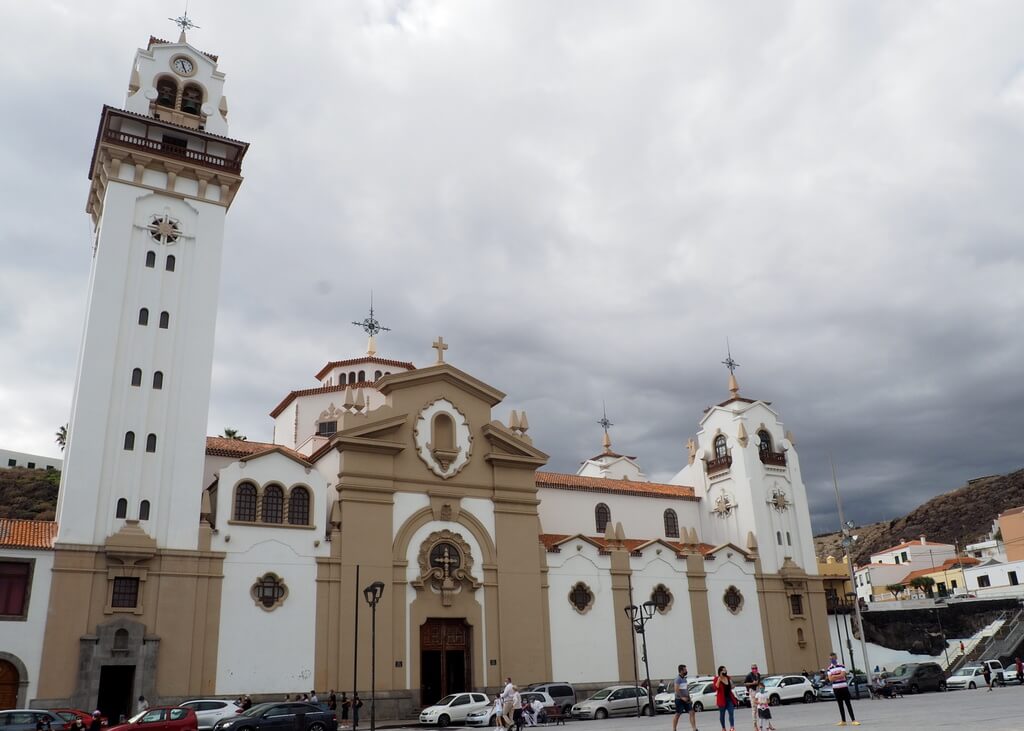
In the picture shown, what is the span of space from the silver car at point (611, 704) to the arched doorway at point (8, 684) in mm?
20922

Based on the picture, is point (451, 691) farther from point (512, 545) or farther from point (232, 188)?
point (232, 188)

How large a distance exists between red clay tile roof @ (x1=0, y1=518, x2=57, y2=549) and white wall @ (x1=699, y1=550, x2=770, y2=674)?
108 feet

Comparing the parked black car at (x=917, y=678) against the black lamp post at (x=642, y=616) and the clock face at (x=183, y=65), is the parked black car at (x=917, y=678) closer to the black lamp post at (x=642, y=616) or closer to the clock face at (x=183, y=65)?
the black lamp post at (x=642, y=616)

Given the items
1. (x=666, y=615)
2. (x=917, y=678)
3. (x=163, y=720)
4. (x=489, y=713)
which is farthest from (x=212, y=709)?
(x=917, y=678)

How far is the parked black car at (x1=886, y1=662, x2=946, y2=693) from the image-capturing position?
3819cm

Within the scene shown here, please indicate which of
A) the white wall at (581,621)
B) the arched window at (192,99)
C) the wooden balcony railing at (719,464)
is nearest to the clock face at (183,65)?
the arched window at (192,99)

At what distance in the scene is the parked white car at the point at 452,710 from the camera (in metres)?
29.9

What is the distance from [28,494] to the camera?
64.0m

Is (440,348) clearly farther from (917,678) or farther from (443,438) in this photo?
(917,678)

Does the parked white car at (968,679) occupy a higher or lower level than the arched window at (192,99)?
lower

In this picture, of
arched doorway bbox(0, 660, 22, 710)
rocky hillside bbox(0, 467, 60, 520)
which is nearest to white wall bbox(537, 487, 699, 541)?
arched doorway bbox(0, 660, 22, 710)

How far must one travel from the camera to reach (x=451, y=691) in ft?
117

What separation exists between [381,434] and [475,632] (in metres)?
10.1

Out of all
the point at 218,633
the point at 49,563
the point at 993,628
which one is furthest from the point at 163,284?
the point at 993,628
